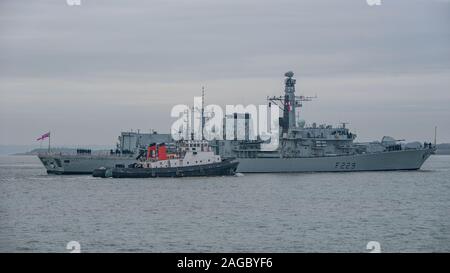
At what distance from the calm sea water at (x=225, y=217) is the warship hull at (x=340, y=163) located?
16989mm

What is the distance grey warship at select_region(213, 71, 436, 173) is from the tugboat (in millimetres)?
7860

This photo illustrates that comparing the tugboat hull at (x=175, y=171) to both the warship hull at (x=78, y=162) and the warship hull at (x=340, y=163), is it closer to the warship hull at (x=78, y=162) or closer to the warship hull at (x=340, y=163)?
the warship hull at (x=340, y=163)

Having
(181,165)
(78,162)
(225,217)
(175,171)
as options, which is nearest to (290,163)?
(181,165)

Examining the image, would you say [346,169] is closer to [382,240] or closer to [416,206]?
[416,206]

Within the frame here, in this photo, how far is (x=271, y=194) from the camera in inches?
1767

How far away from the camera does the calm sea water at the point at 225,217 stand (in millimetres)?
24641

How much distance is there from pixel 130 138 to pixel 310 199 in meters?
44.4

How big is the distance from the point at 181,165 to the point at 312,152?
16458 mm

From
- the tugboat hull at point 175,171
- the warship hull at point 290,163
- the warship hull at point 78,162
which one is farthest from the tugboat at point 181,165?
the warship hull at point 78,162

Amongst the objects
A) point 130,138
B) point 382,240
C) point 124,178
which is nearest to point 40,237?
point 382,240

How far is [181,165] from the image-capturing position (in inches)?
2479

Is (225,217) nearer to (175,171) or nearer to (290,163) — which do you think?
(175,171)

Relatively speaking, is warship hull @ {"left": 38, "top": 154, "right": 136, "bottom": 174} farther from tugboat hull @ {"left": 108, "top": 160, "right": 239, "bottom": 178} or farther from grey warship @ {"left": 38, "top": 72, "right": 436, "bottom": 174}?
tugboat hull @ {"left": 108, "top": 160, "right": 239, "bottom": 178}

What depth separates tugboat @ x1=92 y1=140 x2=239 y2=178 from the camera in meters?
62.2
